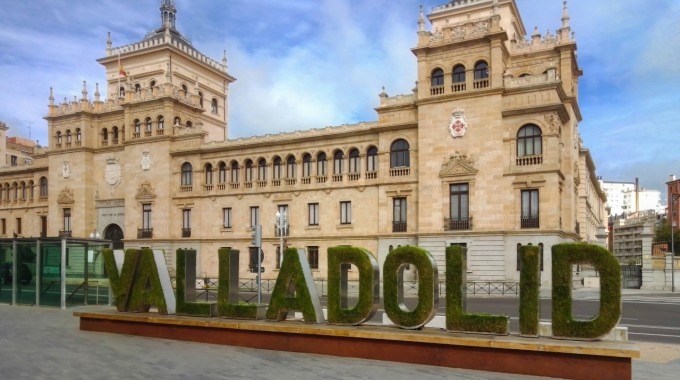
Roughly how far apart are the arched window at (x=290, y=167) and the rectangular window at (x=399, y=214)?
379 inches

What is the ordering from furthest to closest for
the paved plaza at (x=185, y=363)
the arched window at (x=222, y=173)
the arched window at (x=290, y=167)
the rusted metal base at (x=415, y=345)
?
the arched window at (x=222, y=173) < the arched window at (x=290, y=167) < the paved plaza at (x=185, y=363) < the rusted metal base at (x=415, y=345)

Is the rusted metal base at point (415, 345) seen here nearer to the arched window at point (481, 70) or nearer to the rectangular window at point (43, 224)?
the arched window at point (481, 70)

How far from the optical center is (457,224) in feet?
124

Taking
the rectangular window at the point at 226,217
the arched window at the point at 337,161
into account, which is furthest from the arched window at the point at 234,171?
the arched window at the point at 337,161

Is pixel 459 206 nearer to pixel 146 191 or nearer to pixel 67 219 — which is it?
pixel 146 191

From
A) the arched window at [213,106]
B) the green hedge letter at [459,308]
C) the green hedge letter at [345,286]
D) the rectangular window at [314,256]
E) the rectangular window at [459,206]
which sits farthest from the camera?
the arched window at [213,106]

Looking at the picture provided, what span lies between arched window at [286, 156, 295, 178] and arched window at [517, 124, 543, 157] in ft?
59.5

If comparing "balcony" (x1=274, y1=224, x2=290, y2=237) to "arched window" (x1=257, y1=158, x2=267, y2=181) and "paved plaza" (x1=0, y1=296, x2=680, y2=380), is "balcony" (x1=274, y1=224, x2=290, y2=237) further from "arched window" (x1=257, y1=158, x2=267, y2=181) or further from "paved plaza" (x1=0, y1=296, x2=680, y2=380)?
"paved plaza" (x1=0, y1=296, x2=680, y2=380)

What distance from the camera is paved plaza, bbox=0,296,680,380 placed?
34.8ft

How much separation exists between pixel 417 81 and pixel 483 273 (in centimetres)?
1391

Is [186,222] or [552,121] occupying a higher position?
[552,121]

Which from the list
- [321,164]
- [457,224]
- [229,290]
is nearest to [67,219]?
[321,164]

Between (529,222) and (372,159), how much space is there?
1252 centimetres

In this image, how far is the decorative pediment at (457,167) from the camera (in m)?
37.4
